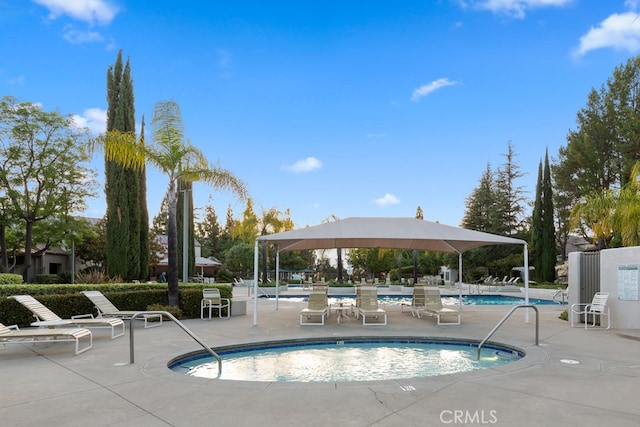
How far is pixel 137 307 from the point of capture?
13141mm

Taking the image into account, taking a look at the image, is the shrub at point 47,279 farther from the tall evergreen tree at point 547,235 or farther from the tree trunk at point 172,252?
the tall evergreen tree at point 547,235

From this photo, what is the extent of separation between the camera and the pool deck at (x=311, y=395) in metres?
4.32

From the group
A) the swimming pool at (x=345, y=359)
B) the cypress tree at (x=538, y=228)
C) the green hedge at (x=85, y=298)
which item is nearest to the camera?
the swimming pool at (x=345, y=359)

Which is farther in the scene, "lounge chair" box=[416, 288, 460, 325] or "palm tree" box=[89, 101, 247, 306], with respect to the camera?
"palm tree" box=[89, 101, 247, 306]

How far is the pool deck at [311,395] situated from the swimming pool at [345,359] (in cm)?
45

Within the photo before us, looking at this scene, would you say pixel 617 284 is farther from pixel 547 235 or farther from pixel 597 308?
pixel 547 235

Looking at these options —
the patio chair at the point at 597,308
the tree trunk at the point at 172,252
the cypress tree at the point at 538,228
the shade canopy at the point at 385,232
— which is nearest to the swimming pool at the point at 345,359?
the shade canopy at the point at 385,232

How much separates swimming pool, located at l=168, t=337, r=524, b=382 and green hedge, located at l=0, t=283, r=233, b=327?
5.42 m

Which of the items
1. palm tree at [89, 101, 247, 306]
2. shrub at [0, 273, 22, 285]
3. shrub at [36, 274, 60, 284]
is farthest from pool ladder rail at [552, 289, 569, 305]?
shrub at [36, 274, 60, 284]

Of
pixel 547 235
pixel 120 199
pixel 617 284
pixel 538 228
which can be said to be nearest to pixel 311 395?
pixel 617 284

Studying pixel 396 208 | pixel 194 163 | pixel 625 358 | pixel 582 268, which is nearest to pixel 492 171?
pixel 396 208

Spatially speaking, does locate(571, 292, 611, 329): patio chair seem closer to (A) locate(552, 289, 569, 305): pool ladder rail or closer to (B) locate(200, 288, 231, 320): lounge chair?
(A) locate(552, 289, 569, 305): pool ladder rail

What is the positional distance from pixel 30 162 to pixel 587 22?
79.4ft

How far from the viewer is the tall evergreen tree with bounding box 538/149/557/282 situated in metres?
33.0
